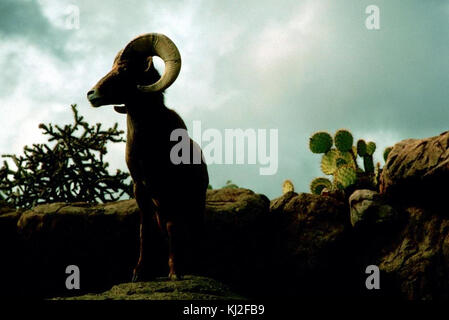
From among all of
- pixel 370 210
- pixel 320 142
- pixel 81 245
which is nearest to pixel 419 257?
pixel 370 210

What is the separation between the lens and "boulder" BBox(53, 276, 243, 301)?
15.2ft

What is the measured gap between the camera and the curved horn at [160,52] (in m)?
5.13

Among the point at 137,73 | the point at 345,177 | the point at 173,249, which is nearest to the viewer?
the point at 173,249

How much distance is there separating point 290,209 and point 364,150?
9.18 ft

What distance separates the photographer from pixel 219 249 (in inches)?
304

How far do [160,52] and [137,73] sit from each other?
34cm

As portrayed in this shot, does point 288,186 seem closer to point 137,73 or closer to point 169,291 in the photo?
point 137,73

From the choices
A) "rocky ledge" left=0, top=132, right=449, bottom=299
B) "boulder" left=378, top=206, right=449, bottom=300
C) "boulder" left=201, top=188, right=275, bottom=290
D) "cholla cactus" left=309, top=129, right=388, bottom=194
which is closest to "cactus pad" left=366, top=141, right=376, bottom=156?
"cholla cactus" left=309, top=129, right=388, bottom=194

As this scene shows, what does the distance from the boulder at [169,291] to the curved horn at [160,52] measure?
1994mm

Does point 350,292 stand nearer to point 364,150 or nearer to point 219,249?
point 219,249

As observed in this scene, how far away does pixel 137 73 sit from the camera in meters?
5.38

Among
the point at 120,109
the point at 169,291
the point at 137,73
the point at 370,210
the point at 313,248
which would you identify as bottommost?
the point at 169,291
